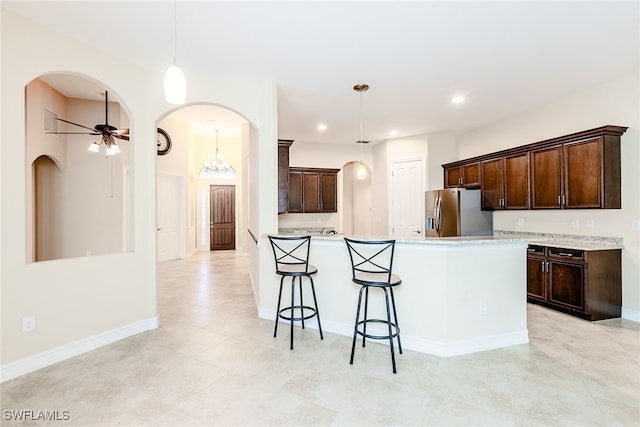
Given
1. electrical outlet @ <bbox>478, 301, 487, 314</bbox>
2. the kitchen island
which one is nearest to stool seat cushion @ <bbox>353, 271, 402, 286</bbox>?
the kitchen island

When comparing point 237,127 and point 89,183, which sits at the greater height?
point 237,127

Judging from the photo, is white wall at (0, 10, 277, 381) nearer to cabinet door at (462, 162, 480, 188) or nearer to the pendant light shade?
the pendant light shade

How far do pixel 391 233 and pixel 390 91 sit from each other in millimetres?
3455

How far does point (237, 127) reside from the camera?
24.4 ft

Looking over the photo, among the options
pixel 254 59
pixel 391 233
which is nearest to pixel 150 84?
pixel 254 59

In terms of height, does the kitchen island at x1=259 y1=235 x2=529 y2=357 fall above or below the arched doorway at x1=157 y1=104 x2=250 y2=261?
below

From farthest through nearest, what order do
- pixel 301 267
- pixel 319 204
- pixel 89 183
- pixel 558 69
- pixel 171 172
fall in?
pixel 171 172 < pixel 319 204 < pixel 89 183 < pixel 558 69 < pixel 301 267

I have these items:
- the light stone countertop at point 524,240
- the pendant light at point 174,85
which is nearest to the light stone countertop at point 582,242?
the light stone countertop at point 524,240

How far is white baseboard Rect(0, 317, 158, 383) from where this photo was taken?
2410 millimetres

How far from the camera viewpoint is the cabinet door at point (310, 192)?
6590 millimetres

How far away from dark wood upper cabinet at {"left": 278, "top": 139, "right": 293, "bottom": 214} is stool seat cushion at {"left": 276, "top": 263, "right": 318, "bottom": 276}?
1761 millimetres

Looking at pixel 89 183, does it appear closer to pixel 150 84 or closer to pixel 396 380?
pixel 150 84

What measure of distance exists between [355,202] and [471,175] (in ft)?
12.0

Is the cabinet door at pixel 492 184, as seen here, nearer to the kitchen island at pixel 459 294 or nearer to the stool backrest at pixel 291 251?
the kitchen island at pixel 459 294
